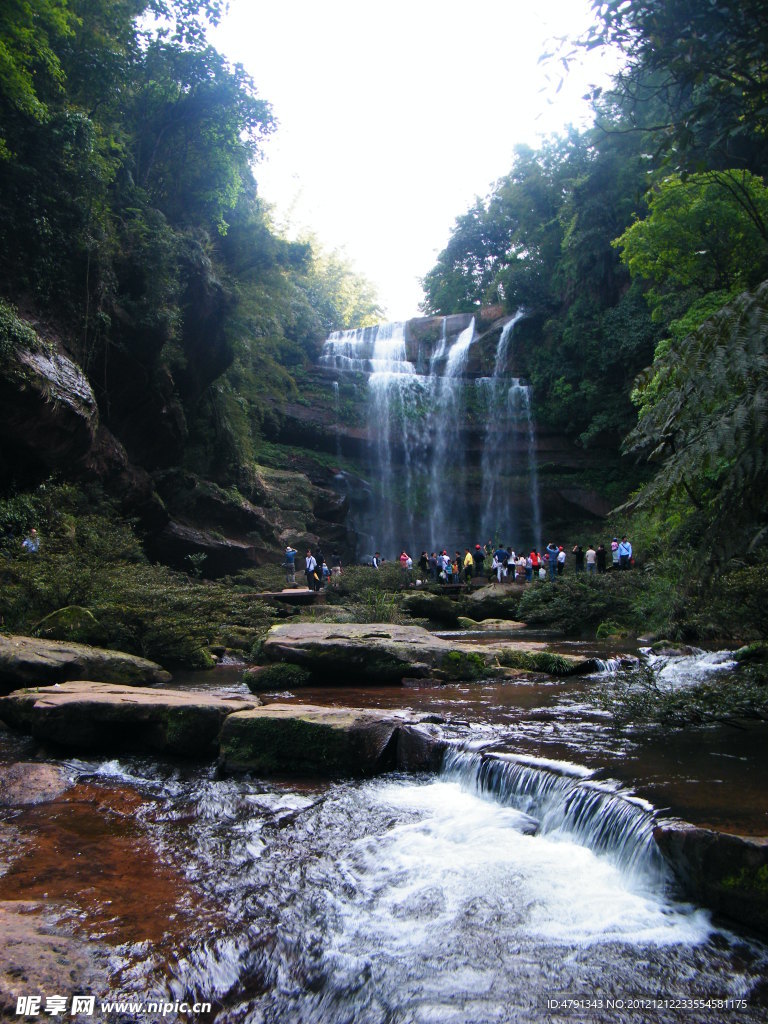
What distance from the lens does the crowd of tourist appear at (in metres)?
22.4

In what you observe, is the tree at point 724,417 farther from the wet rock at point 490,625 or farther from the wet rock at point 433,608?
the wet rock at point 433,608

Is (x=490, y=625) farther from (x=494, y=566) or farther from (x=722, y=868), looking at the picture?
(x=722, y=868)

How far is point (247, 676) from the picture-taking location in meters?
9.36

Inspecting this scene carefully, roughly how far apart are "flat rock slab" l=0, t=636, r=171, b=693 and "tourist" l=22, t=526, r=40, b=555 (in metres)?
4.02

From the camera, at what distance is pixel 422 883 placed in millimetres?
3943

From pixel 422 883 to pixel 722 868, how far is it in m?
1.62

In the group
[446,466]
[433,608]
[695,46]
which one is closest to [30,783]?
[695,46]

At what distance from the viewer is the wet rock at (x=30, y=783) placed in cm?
515

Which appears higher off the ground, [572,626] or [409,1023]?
[572,626]

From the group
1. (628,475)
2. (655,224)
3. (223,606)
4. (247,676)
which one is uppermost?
(655,224)

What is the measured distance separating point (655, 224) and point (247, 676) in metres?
16.3

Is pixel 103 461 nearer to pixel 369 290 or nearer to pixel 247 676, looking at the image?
pixel 247 676

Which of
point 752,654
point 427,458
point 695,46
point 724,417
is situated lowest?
point 752,654

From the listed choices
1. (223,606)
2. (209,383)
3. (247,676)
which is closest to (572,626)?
(223,606)
